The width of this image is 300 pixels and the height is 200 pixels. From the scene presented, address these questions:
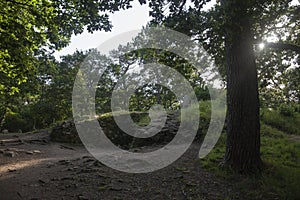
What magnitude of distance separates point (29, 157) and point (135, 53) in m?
6.06

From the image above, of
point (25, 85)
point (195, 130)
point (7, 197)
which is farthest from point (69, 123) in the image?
point (7, 197)

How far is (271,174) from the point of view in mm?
5562

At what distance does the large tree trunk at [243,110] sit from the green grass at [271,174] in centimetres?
34

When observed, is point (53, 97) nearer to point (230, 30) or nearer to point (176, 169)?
point (176, 169)

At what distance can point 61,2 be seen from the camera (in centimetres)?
654

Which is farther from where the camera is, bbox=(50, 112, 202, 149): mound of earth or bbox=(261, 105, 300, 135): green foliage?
bbox=(261, 105, 300, 135): green foliage

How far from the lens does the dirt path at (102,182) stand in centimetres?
488

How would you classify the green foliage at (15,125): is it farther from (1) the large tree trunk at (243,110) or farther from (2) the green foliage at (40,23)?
(1) the large tree trunk at (243,110)

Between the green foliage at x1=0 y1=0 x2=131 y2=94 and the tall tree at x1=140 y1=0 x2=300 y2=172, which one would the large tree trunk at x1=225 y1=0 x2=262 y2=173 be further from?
the green foliage at x1=0 y1=0 x2=131 y2=94

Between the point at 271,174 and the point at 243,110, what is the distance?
1.78 meters

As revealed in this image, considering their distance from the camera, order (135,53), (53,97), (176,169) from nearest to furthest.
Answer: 1. (176,169)
2. (135,53)
3. (53,97)

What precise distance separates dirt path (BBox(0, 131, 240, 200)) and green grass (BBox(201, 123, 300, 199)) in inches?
12.0

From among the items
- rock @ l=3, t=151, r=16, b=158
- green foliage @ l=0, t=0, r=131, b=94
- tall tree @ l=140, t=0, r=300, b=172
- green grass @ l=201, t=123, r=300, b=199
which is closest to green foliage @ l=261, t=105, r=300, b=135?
green grass @ l=201, t=123, r=300, b=199

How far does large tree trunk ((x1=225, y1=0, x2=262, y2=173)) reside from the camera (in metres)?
5.79
